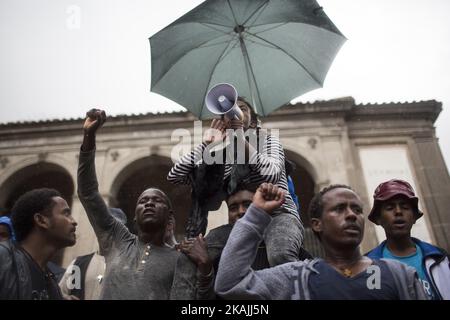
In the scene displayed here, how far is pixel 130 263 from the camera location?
2.69 meters

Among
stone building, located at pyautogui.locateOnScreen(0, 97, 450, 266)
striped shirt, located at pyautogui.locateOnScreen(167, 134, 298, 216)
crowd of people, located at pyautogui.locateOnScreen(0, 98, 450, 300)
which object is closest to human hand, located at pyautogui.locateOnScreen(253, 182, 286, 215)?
crowd of people, located at pyautogui.locateOnScreen(0, 98, 450, 300)

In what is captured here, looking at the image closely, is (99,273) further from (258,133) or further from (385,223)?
(385,223)

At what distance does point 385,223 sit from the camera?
3.23 meters

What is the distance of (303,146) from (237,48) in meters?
7.76

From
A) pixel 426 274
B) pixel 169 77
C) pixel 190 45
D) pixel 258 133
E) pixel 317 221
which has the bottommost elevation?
pixel 426 274

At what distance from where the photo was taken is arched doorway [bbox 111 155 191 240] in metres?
11.4

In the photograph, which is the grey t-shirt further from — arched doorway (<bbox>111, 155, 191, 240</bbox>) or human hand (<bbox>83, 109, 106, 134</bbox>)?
arched doorway (<bbox>111, 155, 191, 240</bbox>)

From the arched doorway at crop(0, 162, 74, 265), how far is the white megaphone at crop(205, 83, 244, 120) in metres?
9.87

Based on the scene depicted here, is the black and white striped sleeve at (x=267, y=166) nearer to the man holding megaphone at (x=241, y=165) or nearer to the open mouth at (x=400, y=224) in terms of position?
the man holding megaphone at (x=241, y=165)

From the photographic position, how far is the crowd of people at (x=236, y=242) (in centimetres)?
201

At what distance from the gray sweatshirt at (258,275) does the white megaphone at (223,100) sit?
808mm

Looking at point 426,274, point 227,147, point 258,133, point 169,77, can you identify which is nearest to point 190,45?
point 169,77

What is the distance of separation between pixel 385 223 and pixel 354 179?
298 inches

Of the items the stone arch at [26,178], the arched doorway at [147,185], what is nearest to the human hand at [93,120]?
the arched doorway at [147,185]
